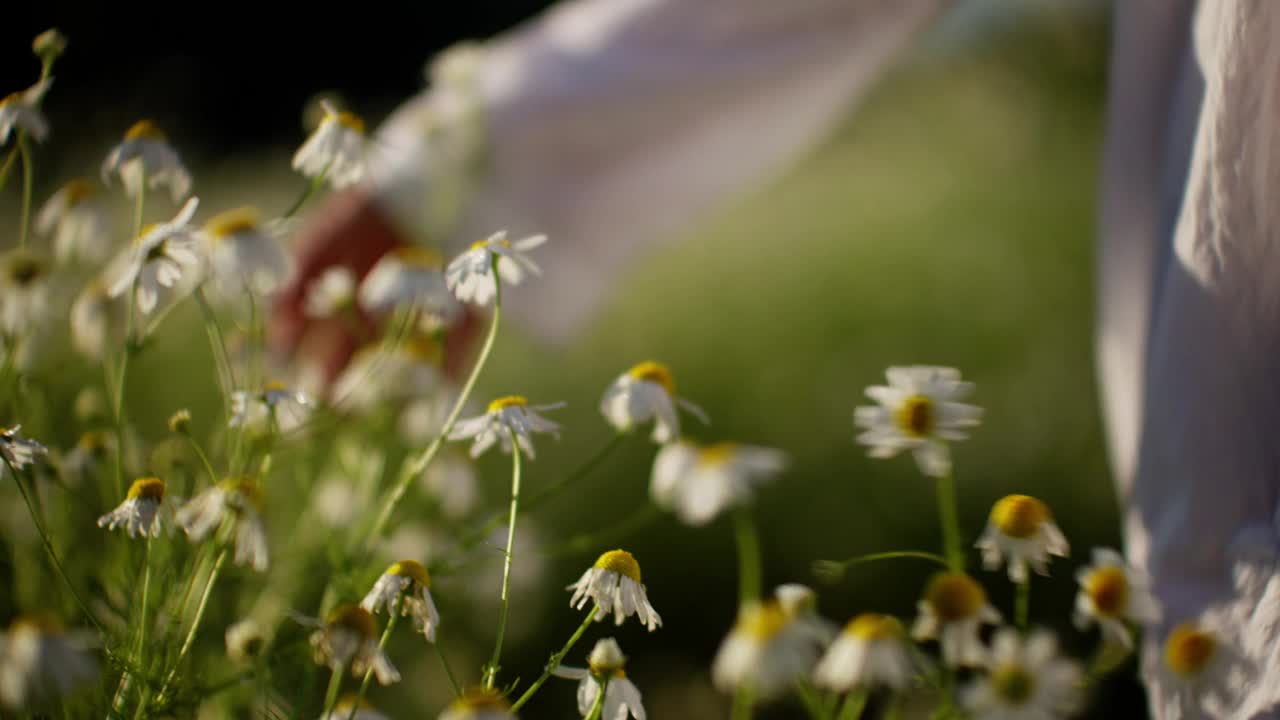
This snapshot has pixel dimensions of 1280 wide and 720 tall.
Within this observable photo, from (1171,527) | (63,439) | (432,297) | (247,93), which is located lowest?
(247,93)

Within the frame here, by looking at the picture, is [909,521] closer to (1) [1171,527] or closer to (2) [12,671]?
(1) [1171,527]

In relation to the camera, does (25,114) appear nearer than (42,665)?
No

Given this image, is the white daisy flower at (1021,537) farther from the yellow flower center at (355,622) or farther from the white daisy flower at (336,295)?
the white daisy flower at (336,295)

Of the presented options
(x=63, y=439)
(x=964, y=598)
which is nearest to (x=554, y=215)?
(x=63, y=439)

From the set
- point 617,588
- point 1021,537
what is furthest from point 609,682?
point 1021,537

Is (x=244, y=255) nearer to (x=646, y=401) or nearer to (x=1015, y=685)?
(x=646, y=401)

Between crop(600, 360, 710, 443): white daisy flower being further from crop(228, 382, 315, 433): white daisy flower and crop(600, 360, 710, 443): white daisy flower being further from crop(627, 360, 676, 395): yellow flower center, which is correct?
crop(228, 382, 315, 433): white daisy flower

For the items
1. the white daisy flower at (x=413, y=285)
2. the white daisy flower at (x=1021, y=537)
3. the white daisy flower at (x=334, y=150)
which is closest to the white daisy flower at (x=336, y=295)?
the white daisy flower at (x=413, y=285)
